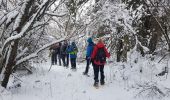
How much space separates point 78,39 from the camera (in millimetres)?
12641

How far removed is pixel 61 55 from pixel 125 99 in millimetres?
10351

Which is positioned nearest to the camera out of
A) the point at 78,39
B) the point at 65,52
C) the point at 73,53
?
the point at 78,39

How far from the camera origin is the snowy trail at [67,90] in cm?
947

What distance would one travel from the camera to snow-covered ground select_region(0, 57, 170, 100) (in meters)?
9.43

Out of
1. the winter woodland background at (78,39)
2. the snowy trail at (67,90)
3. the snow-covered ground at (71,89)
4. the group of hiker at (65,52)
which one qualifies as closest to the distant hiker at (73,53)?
the group of hiker at (65,52)

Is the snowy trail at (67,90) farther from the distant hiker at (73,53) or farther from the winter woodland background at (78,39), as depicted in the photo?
the distant hiker at (73,53)

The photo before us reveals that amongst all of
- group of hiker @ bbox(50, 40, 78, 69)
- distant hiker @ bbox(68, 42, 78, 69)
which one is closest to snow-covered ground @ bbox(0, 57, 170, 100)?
distant hiker @ bbox(68, 42, 78, 69)

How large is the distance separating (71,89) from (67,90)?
0.17 m

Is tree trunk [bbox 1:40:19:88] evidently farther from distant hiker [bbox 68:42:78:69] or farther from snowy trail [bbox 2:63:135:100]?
distant hiker [bbox 68:42:78:69]

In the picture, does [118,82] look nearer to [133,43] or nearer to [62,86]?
[62,86]

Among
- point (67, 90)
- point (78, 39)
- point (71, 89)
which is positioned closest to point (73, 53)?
point (78, 39)

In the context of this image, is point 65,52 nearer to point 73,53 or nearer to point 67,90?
point 73,53

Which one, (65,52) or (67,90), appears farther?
(65,52)

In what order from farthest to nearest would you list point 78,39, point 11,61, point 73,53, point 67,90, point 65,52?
point 65,52 < point 73,53 < point 78,39 < point 67,90 < point 11,61
